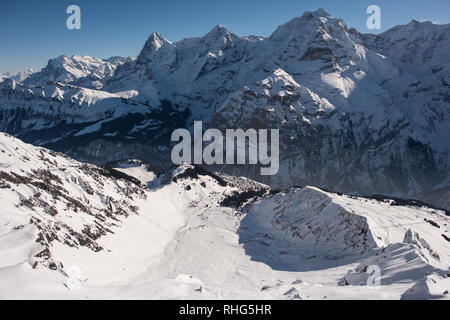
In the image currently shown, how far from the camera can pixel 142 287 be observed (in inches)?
2601

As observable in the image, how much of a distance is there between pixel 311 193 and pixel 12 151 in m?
123

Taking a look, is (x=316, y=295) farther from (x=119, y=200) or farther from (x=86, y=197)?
(x=119, y=200)

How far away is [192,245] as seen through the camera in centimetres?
14562

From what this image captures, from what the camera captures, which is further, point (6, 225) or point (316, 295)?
point (6, 225)

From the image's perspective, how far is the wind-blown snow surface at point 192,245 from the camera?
206 ft

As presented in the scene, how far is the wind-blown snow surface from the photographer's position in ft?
206

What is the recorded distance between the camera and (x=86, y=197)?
140250 mm
